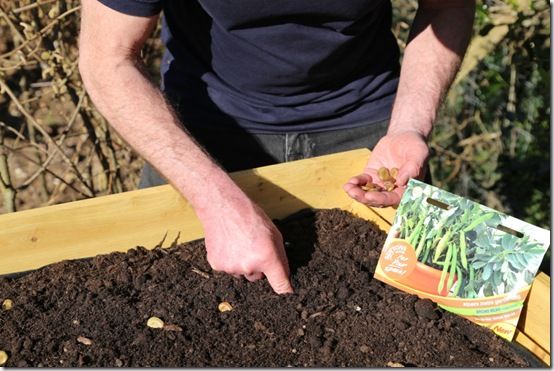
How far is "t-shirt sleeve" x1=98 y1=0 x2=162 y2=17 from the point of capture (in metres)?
1.98

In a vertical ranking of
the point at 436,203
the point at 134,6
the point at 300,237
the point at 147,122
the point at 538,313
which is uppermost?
the point at 134,6

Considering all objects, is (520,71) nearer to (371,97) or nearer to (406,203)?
(371,97)

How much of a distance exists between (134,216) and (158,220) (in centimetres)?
7

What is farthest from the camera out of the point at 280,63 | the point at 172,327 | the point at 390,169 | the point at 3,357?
the point at 280,63

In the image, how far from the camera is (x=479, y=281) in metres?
1.87

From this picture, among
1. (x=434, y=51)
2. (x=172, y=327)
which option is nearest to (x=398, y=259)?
(x=172, y=327)

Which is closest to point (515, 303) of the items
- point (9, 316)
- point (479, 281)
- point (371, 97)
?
point (479, 281)

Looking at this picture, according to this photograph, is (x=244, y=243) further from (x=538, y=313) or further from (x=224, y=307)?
(x=538, y=313)

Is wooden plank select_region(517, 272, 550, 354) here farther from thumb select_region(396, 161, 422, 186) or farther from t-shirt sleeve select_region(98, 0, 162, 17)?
t-shirt sleeve select_region(98, 0, 162, 17)

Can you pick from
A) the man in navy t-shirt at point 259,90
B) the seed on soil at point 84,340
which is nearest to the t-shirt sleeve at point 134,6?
the man in navy t-shirt at point 259,90

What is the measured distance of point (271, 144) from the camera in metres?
2.50

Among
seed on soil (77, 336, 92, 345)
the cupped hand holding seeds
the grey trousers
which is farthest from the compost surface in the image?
the grey trousers

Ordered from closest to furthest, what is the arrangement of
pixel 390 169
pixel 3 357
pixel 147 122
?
pixel 3 357 < pixel 147 122 < pixel 390 169

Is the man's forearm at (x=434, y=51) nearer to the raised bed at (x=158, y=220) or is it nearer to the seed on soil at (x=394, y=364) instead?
the raised bed at (x=158, y=220)
